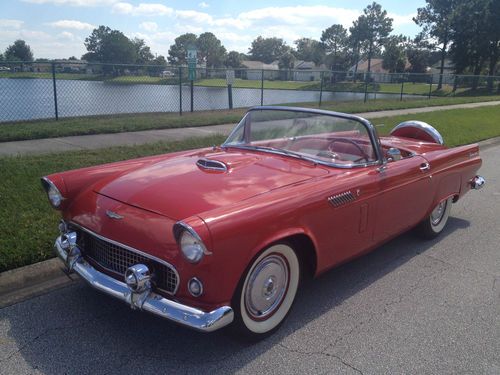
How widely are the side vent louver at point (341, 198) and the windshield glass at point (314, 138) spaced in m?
0.38

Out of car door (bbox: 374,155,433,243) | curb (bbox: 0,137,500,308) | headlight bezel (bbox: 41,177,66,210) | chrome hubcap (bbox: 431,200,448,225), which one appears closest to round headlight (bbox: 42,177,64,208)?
headlight bezel (bbox: 41,177,66,210)

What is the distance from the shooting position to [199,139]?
8.18m

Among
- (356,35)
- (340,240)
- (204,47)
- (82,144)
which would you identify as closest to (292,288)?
(340,240)

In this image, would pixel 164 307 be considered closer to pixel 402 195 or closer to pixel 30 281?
pixel 30 281

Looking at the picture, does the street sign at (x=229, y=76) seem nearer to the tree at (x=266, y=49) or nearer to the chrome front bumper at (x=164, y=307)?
Result: the chrome front bumper at (x=164, y=307)

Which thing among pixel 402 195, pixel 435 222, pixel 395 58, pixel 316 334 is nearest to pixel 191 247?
pixel 316 334

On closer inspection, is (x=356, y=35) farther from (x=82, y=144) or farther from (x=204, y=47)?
(x=82, y=144)

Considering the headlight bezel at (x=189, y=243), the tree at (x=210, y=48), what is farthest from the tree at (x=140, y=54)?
the tree at (x=210, y=48)

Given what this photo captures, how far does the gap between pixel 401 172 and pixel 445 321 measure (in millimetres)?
1250

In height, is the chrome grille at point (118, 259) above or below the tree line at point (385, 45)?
below

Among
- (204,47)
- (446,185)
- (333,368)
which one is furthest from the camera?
(204,47)

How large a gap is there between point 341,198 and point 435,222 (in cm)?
207

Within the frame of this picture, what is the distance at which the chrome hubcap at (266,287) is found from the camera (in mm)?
2770

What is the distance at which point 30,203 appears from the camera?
15.0 feet
